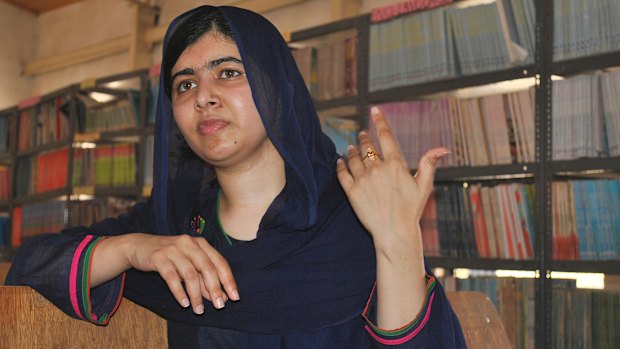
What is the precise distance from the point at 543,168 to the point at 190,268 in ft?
6.95

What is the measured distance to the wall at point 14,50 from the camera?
689cm

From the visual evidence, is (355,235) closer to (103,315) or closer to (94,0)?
(103,315)

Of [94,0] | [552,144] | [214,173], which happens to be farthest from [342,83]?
[94,0]

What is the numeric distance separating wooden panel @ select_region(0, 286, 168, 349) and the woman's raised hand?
0.45ft

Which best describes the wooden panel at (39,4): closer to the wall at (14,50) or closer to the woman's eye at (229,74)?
the wall at (14,50)

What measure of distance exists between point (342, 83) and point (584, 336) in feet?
5.02

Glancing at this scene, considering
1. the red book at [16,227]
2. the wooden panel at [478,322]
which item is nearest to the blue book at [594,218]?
the wooden panel at [478,322]

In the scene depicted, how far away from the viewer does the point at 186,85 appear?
129 centimetres

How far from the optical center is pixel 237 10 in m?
1.27

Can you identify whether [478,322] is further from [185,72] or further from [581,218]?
[581,218]

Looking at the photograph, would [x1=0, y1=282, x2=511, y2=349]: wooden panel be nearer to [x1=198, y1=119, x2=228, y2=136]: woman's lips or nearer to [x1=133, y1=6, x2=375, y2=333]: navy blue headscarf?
[x1=133, y1=6, x2=375, y2=333]: navy blue headscarf

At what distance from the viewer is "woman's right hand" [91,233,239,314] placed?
99 centimetres

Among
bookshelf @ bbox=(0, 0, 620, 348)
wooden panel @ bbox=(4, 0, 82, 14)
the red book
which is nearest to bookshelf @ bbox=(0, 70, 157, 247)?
the red book

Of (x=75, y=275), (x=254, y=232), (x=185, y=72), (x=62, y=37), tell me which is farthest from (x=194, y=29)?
(x=62, y=37)
